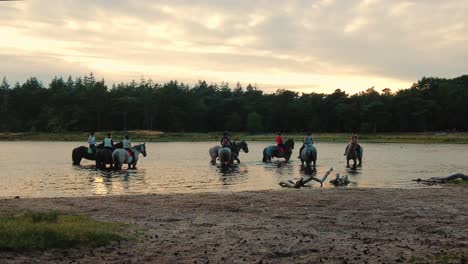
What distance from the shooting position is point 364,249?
8.35 m

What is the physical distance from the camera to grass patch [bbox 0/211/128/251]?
8219mm

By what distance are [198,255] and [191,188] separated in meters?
11.4

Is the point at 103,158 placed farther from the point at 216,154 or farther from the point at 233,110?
the point at 233,110

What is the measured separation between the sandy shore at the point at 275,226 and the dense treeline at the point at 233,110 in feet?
309

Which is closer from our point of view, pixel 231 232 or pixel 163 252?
pixel 163 252

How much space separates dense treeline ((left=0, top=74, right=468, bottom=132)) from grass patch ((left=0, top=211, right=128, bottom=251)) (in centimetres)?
9992

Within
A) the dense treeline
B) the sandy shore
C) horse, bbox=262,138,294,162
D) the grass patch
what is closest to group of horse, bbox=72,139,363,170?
horse, bbox=262,138,294,162

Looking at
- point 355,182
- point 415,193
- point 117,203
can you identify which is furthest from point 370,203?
point 355,182

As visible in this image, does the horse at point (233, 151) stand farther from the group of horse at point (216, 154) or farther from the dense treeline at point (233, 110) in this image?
the dense treeline at point (233, 110)

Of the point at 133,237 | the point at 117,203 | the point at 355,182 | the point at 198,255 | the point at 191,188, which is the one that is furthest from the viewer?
the point at 355,182

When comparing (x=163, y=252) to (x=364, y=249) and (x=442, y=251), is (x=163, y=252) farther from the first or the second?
(x=442, y=251)

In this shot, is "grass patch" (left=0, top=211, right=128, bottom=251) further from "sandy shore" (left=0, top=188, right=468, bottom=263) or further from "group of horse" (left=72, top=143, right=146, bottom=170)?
"group of horse" (left=72, top=143, right=146, bottom=170)

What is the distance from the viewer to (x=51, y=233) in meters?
8.70

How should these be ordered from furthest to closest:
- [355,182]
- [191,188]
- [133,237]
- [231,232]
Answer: [355,182] → [191,188] → [231,232] → [133,237]
